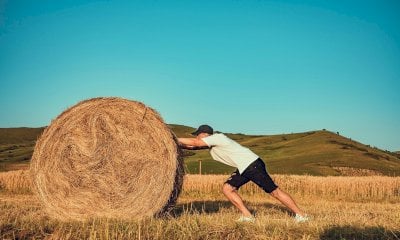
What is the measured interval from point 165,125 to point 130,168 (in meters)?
A: 1.02

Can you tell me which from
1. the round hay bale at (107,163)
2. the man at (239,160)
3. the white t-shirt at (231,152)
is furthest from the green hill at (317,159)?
the round hay bale at (107,163)

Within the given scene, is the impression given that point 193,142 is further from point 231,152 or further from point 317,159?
point 317,159

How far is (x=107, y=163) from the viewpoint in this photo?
29.9 ft

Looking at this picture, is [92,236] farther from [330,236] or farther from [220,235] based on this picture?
[330,236]

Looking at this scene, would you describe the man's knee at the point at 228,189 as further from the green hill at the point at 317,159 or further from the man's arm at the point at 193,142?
the green hill at the point at 317,159

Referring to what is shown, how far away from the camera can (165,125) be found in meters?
9.27

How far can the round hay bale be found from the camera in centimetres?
895

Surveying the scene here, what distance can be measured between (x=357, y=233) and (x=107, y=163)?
4470mm

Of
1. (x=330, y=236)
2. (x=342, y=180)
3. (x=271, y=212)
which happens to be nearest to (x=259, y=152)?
(x=342, y=180)

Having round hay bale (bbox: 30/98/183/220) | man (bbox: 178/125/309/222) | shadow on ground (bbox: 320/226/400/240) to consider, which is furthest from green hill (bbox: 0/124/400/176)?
shadow on ground (bbox: 320/226/400/240)

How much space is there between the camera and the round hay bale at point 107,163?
8953 mm

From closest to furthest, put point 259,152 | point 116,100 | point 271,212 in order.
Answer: point 116,100 → point 271,212 → point 259,152

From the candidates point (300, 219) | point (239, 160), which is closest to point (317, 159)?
point (239, 160)

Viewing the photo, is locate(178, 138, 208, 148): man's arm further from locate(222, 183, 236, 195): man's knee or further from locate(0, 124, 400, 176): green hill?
locate(0, 124, 400, 176): green hill
